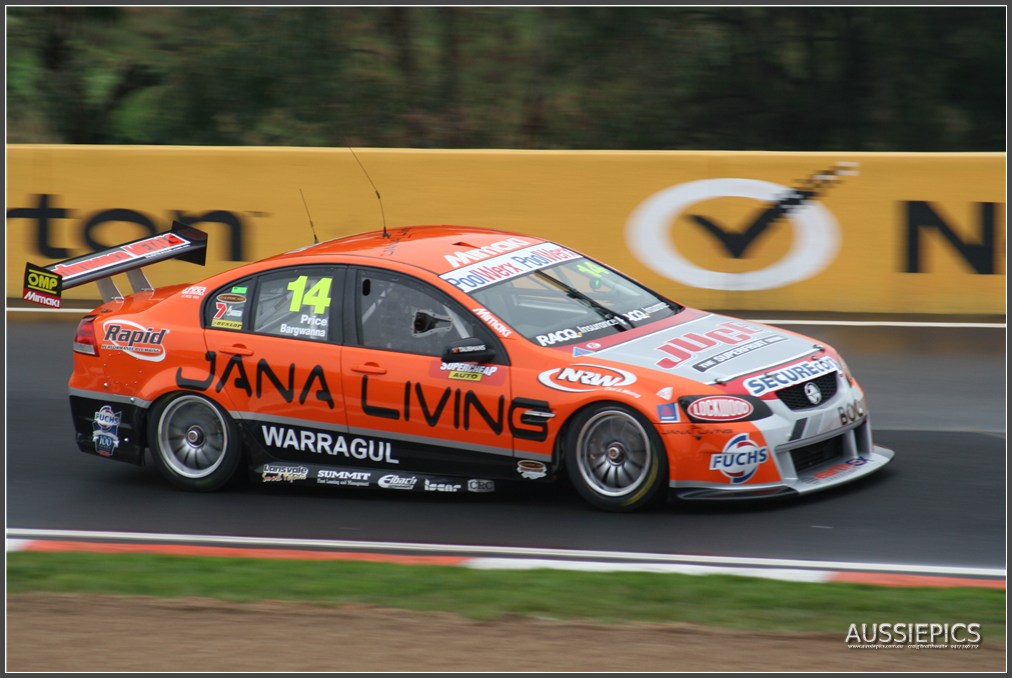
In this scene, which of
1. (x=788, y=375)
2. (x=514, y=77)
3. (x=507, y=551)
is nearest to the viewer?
(x=507, y=551)

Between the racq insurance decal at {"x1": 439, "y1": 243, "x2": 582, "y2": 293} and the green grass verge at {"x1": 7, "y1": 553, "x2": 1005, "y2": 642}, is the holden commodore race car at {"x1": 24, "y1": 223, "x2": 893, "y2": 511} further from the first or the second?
the green grass verge at {"x1": 7, "y1": 553, "x2": 1005, "y2": 642}

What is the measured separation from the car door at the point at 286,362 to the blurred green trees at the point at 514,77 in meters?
11.9

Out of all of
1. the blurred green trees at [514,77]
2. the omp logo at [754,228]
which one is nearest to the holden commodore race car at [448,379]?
the omp logo at [754,228]

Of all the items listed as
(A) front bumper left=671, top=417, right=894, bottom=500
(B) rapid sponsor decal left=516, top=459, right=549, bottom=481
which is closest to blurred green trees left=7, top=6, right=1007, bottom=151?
(A) front bumper left=671, top=417, right=894, bottom=500

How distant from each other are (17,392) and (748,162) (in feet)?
22.0

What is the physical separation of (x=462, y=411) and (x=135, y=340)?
2280mm

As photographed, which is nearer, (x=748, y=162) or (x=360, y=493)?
(x=360, y=493)

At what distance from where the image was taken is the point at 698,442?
24.3 feet

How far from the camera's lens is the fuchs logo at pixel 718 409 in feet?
24.3

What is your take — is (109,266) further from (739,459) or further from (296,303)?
(739,459)

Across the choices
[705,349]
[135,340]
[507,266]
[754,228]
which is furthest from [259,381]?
[754,228]

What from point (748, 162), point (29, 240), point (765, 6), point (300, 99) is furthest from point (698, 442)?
point (300, 99)

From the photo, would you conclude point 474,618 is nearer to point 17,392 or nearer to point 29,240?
point 17,392

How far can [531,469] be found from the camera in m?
7.81
